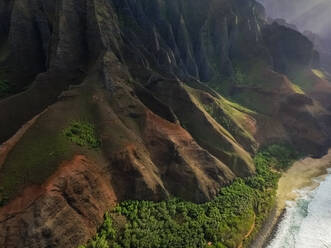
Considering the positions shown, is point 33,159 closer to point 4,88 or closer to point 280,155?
point 4,88

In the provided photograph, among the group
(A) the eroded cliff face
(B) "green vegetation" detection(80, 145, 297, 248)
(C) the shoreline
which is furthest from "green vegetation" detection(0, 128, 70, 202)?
(C) the shoreline

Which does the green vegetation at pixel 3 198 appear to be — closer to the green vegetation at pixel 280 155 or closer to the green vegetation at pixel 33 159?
the green vegetation at pixel 33 159

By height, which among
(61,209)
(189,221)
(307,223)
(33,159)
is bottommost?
(307,223)

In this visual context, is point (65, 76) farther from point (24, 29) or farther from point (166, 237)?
point (166, 237)

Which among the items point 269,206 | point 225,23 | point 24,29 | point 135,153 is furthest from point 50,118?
point 225,23

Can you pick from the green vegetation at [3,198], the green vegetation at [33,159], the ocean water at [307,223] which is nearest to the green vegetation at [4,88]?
the green vegetation at [33,159]

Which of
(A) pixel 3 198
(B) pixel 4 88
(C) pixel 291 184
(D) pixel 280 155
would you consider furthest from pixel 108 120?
(D) pixel 280 155
